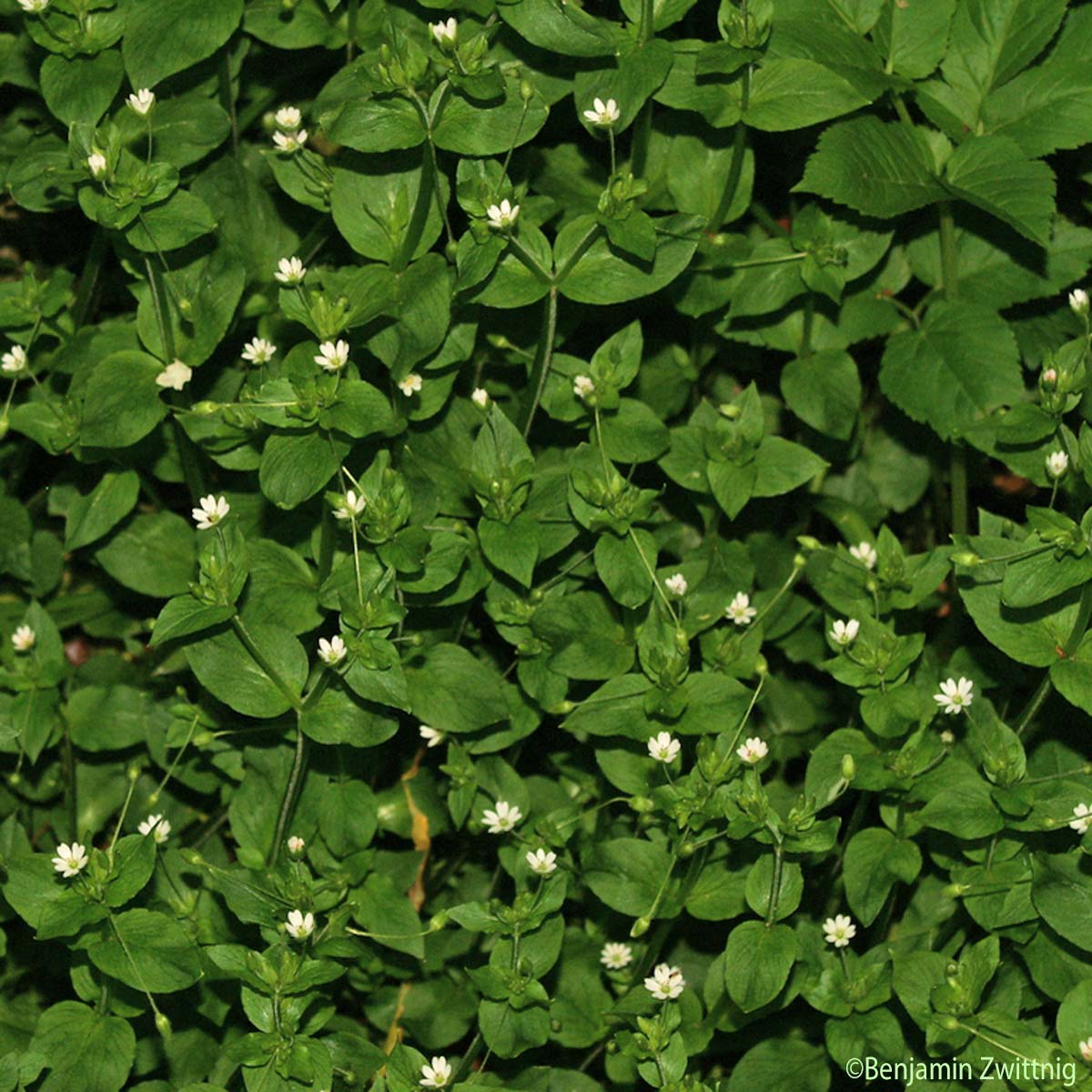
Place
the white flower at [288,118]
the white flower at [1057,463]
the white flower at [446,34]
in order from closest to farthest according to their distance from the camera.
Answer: the white flower at [446,34]
the white flower at [1057,463]
the white flower at [288,118]

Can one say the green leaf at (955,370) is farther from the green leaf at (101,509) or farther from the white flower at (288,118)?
the green leaf at (101,509)

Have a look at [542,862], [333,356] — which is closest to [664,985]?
[542,862]

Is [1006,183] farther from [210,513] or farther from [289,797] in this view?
[289,797]

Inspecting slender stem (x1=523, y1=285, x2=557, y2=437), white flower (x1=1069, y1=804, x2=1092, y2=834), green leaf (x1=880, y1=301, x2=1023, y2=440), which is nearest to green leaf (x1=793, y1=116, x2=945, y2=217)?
green leaf (x1=880, y1=301, x2=1023, y2=440)

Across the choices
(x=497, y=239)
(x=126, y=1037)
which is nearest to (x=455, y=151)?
(x=497, y=239)

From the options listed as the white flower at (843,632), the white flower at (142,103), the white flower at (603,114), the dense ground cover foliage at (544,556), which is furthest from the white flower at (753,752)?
the white flower at (142,103)

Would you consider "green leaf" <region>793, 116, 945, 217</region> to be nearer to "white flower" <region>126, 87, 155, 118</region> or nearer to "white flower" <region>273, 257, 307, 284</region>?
"white flower" <region>273, 257, 307, 284</region>
